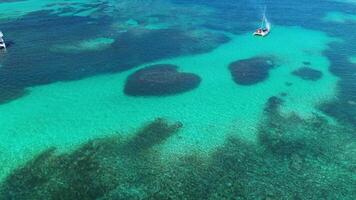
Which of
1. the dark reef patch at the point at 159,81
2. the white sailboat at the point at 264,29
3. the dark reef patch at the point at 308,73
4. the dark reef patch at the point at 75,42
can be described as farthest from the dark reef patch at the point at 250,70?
the white sailboat at the point at 264,29

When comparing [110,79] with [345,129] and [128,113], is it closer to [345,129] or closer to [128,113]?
[128,113]

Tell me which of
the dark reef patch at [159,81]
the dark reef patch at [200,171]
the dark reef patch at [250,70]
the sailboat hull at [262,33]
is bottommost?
the dark reef patch at [200,171]

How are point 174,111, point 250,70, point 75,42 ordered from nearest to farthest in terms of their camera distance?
point 174,111 < point 250,70 < point 75,42

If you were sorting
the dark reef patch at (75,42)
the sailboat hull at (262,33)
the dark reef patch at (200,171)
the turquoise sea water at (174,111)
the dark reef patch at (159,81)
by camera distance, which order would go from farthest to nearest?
the sailboat hull at (262,33) < the dark reef patch at (75,42) < the dark reef patch at (159,81) < the turquoise sea water at (174,111) < the dark reef patch at (200,171)

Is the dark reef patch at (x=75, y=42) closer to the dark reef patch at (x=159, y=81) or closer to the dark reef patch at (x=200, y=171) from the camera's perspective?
the dark reef patch at (x=159, y=81)

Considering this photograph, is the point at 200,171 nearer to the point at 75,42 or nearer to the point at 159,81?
the point at 159,81

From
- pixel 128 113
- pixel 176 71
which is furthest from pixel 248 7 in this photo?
pixel 128 113

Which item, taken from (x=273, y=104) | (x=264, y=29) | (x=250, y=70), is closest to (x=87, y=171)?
(x=273, y=104)
